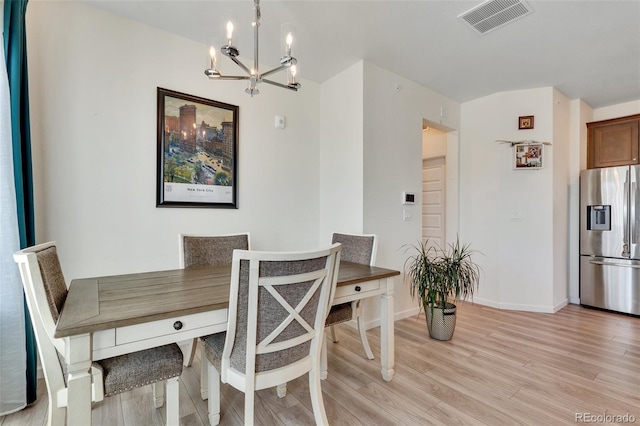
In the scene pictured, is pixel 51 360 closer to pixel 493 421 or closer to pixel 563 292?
pixel 493 421

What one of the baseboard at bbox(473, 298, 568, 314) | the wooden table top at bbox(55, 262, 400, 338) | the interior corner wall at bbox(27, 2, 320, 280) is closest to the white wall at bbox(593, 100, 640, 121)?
the baseboard at bbox(473, 298, 568, 314)

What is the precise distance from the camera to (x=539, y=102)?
11.5ft

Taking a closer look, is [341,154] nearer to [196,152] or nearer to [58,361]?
[196,152]

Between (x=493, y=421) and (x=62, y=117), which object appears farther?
(x=62, y=117)

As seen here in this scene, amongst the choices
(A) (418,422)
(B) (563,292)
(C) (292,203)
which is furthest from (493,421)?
(B) (563,292)

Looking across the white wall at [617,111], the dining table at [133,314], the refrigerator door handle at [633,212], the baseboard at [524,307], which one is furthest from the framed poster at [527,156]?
the dining table at [133,314]

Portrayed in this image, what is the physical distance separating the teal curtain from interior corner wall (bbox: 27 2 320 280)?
0.71 feet

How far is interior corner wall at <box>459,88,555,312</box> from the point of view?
3.49m

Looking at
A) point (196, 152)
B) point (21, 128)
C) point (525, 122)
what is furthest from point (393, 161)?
point (21, 128)

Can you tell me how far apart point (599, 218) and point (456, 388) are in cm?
314

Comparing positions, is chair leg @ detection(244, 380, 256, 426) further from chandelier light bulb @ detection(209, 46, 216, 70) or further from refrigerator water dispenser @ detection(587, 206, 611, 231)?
refrigerator water dispenser @ detection(587, 206, 611, 231)

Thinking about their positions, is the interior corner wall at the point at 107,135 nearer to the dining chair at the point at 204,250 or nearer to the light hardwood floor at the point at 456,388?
the dining chair at the point at 204,250

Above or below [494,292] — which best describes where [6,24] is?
above

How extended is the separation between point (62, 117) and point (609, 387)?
13.2 ft
